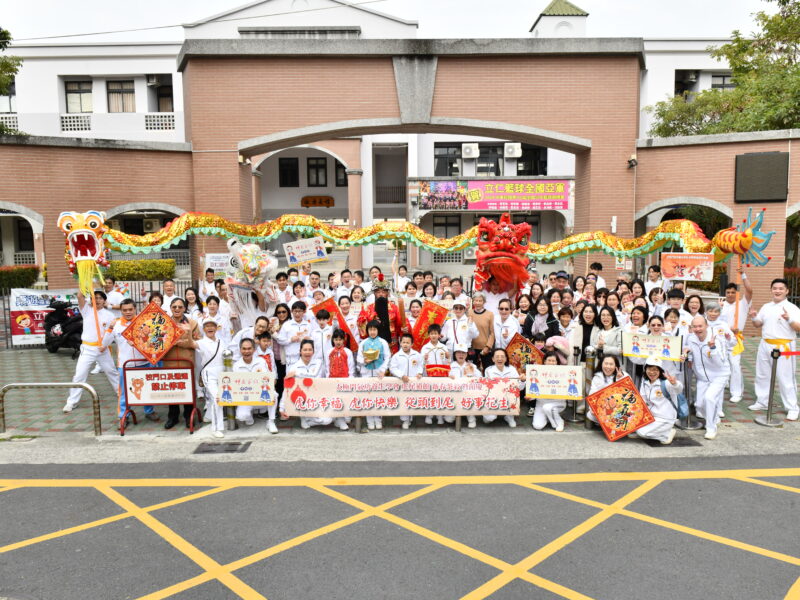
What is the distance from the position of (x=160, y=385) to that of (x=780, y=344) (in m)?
8.44

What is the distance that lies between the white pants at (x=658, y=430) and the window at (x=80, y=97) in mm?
31853

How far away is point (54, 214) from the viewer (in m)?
13.7

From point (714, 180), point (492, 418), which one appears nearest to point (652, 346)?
point (492, 418)

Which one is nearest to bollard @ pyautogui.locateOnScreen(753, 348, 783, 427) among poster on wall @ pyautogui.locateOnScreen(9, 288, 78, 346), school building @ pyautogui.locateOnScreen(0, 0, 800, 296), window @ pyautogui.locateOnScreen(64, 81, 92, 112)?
school building @ pyautogui.locateOnScreen(0, 0, 800, 296)

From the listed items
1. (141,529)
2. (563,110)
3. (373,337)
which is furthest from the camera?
(563,110)

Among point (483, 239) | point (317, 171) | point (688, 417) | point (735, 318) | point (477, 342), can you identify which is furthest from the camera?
point (317, 171)

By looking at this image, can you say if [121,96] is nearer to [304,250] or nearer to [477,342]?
[304,250]

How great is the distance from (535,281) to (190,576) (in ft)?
27.7

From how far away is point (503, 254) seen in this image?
29.3 feet

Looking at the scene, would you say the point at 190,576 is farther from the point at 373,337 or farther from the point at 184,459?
the point at 373,337

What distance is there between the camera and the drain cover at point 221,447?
695cm

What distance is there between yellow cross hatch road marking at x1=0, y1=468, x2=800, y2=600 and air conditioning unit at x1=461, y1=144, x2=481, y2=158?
25575 mm

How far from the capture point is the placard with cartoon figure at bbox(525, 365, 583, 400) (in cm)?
750

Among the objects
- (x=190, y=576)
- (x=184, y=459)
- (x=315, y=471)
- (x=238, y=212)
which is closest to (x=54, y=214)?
(x=238, y=212)
